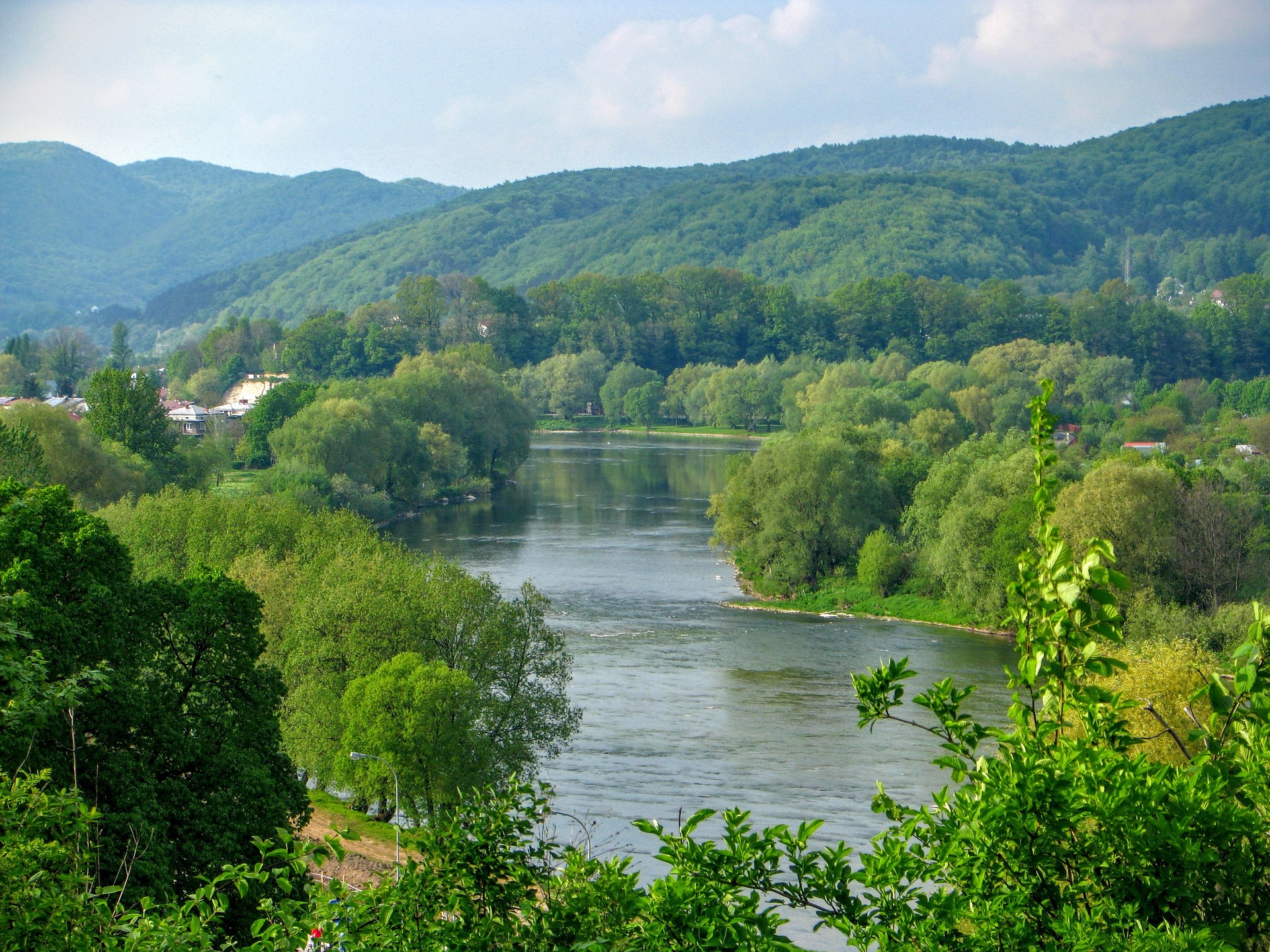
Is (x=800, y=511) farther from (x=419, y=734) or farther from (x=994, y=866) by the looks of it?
(x=994, y=866)

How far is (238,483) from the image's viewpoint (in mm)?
72375

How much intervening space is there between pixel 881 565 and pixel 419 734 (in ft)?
92.9

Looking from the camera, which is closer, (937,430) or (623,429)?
(937,430)

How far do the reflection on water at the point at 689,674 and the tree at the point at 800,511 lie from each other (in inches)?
78.1

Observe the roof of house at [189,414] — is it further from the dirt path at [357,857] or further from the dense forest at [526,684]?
the dirt path at [357,857]

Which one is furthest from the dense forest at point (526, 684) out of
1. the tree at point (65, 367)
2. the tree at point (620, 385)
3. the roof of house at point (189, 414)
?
the tree at point (65, 367)

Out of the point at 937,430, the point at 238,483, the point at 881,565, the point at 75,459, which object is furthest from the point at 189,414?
the point at 881,565

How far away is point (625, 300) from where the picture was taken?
155 m

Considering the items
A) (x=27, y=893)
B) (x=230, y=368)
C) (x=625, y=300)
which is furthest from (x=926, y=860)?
(x=625, y=300)

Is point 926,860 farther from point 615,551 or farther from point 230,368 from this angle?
point 230,368

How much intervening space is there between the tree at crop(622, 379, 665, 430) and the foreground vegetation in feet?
386

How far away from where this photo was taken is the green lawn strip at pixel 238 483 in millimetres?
62250

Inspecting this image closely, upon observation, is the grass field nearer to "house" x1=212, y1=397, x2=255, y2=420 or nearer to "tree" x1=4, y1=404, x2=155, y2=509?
"house" x1=212, y1=397, x2=255, y2=420

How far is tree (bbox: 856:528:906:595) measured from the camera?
49281 mm
